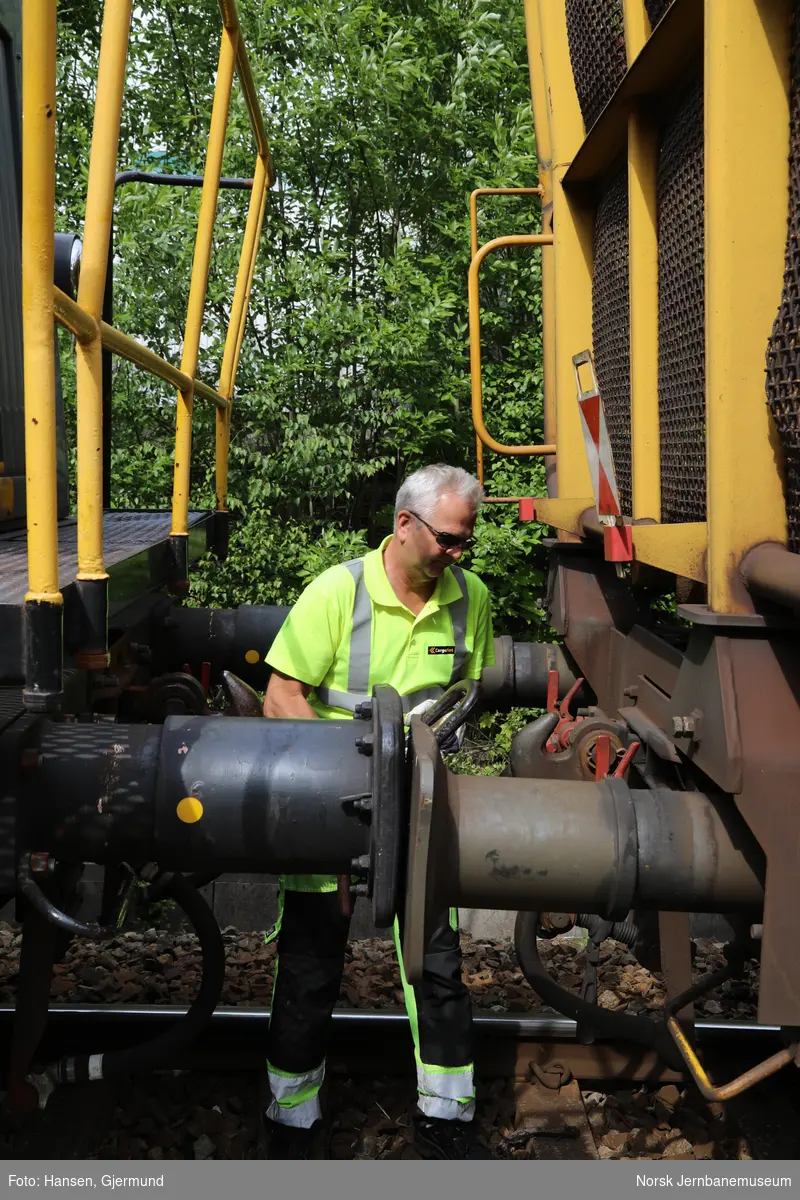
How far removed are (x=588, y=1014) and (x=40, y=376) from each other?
2028 millimetres

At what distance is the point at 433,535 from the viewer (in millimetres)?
2676

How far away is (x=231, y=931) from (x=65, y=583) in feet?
9.17

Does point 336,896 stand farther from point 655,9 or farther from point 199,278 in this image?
point 655,9

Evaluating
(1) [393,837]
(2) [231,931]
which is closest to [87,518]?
(1) [393,837]

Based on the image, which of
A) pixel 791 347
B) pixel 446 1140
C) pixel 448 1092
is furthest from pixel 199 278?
pixel 446 1140

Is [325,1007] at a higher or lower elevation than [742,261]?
lower

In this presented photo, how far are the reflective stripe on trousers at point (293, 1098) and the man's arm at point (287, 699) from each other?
1.00m

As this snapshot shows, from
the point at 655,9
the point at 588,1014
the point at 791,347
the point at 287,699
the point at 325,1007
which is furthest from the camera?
the point at 325,1007

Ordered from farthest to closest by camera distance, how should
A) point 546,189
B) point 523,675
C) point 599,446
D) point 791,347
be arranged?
point 523,675, point 546,189, point 599,446, point 791,347

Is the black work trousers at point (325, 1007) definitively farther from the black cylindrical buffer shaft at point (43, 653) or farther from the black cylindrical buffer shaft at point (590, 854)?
the black cylindrical buffer shaft at point (43, 653)

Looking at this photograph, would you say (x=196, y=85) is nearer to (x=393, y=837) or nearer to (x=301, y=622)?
(x=301, y=622)

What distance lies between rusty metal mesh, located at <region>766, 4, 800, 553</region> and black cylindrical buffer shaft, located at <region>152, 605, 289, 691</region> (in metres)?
2.25

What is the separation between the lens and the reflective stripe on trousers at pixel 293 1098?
287 cm

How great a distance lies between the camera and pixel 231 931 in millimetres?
4363
